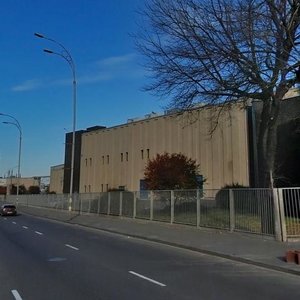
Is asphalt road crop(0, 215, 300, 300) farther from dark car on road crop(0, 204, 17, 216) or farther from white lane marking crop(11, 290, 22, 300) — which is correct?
dark car on road crop(0, 204, 17, 216)

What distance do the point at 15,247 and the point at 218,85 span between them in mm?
11023

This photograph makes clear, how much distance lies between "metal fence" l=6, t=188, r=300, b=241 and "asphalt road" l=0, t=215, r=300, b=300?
3.95 metres

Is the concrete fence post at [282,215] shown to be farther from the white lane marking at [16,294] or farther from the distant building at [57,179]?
the distant building at [57,179]

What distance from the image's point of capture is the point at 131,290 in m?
9.50

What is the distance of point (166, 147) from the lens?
5112 centimetres

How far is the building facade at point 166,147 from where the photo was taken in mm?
42094

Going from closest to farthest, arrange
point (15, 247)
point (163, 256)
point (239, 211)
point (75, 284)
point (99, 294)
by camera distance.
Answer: point (99, 294) < point (75, 284) < point (163, 256) < point (15, 247) < point (239, 211)

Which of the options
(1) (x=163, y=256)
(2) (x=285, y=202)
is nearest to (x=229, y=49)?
(2) (x=285, y=202)

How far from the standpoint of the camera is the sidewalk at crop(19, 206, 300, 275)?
46.7 ft

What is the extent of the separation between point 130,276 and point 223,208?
1179 centimetres

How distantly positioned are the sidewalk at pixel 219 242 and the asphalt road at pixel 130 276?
50cm

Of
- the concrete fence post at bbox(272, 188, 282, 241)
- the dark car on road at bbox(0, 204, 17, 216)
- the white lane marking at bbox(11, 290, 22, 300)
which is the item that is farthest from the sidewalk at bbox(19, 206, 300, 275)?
the dark car on road at bbox(0, 204, 17, 216)

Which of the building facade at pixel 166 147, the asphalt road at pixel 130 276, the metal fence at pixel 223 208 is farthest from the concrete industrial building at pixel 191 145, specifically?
the asphalt road at pixel 130 276

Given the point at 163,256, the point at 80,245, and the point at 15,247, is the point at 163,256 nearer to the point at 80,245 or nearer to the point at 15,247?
the point at 80,245
